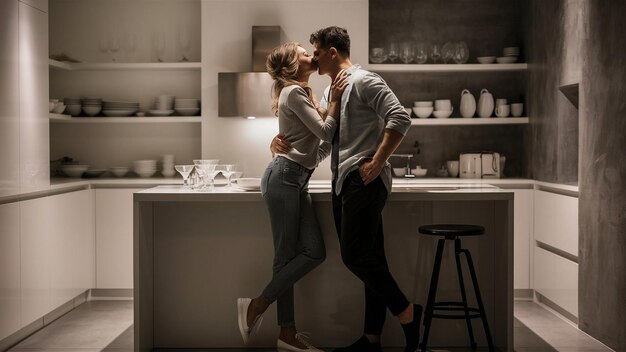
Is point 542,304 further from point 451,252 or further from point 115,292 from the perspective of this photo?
point 115,292

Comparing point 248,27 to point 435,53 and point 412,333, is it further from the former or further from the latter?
point 412,333

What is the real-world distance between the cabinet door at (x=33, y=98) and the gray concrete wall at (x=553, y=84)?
332 cm

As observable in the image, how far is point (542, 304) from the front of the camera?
18.5 feet

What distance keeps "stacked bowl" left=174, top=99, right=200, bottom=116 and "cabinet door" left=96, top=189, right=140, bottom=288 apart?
77cm

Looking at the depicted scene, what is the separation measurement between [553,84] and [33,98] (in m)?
3.42

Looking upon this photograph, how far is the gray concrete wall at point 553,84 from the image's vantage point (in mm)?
5133

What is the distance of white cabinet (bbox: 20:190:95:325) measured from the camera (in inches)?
183

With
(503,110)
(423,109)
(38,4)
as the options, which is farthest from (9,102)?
(503,110)

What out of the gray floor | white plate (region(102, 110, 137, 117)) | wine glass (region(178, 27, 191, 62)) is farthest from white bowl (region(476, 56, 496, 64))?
white plate (region(102, 110, 137, 117))

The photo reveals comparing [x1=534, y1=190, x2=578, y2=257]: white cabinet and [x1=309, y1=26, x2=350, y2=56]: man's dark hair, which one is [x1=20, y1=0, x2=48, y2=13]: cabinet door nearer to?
[x1=309, y1=26, x2=350, y2=56]: man's dark hair

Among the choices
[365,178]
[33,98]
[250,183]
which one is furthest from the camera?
[33,98]

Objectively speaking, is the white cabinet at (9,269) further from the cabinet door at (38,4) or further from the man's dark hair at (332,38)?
the man's dark hair at (332,38)

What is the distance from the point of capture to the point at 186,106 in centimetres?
621

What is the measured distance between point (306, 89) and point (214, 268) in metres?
1.11
